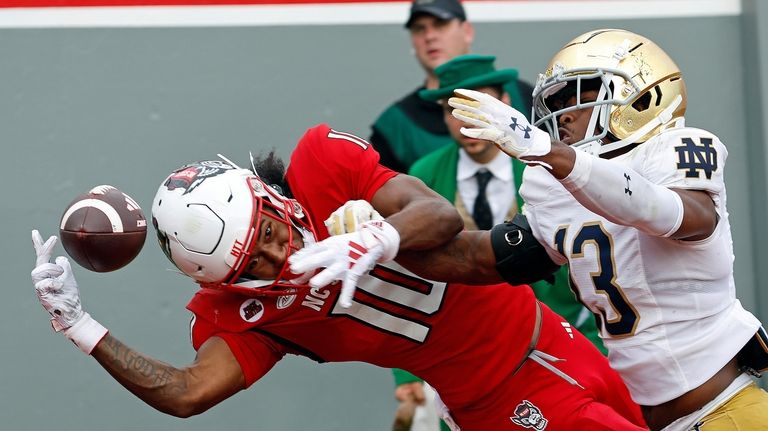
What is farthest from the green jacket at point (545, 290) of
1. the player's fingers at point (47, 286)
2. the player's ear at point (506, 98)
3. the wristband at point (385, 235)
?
the player's fingers at point (47, 286)

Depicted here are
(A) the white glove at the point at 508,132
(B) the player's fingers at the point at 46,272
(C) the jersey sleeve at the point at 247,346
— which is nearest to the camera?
(A) the white glove at the point at 508,132

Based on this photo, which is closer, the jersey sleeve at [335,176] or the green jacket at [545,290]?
the jersey sleeve at [335,176]

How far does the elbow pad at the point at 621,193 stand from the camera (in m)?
2.71

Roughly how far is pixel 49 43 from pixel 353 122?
1384 millimetres

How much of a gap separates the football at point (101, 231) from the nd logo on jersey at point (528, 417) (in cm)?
117

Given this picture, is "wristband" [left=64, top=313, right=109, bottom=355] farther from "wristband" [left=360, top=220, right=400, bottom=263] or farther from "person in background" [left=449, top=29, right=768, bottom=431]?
"person in background" [left=449, top=29, right=768, bottom=431]

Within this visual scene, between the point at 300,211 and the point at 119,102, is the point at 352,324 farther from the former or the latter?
the point at 119,102

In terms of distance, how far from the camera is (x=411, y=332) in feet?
11.4

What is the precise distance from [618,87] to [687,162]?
0.30m

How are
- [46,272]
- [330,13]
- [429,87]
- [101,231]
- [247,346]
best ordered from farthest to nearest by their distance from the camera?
[330,13]
[429,87]
[247,346]
[101,231]
[46,272]

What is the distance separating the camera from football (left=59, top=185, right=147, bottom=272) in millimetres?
3193

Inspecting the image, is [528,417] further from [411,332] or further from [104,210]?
[104,210]

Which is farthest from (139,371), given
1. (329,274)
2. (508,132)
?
(508,132)

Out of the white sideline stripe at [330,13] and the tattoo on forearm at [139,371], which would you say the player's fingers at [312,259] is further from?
the white sideline stripe at [330,13]
